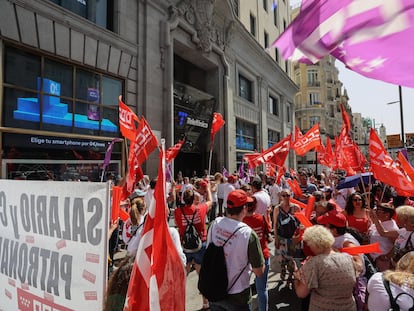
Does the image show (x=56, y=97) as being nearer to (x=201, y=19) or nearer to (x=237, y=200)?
(x=237, y=200)

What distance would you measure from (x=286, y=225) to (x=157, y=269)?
338 centimetres

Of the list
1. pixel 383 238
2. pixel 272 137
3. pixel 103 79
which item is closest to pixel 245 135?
pixel 272 137

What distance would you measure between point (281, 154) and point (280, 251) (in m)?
3.47

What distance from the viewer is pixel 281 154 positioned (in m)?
7.99

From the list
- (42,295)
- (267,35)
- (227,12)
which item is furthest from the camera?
(267,35)

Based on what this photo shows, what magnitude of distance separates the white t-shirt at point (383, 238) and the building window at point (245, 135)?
1795 cm

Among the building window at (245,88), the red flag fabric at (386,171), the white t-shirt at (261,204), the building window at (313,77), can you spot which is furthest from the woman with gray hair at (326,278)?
the building window at (313,77)

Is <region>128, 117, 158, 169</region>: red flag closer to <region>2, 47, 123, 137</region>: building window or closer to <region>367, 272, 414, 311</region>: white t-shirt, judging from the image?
<region>367, 272, 414, 311</region>: white t-shirt

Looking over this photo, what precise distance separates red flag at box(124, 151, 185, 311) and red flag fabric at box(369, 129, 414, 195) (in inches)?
159

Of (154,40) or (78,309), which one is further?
(154,40)

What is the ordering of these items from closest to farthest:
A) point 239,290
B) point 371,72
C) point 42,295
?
point 371,72, point 42,295, point 239,290

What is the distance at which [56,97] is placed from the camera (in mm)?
9875

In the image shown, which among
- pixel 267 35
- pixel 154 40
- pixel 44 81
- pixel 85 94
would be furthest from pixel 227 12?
pixel 44 81

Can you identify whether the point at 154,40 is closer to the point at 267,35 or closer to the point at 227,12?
the point at 227,12
